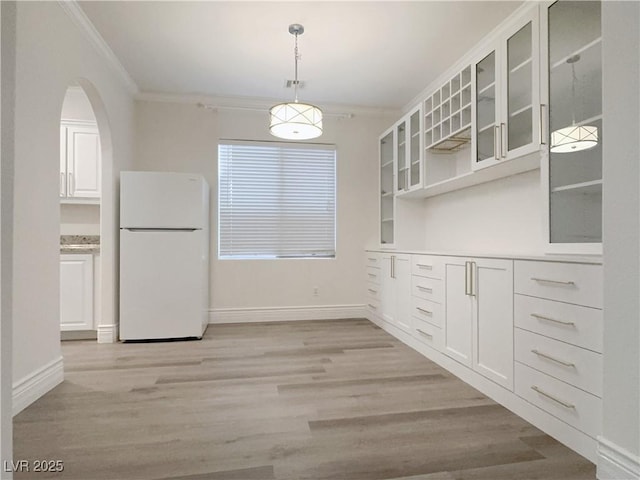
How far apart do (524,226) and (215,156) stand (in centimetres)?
338

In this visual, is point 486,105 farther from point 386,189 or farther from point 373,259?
point 373,259

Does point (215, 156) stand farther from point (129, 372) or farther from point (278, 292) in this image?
point (129, 372)

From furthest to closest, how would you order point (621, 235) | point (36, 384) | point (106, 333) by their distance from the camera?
point (106, 333)
point (36, 384)
point (621, 235)

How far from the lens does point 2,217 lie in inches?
36.6

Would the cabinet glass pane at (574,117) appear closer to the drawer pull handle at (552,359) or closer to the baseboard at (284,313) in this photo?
the drawer pull handle at (552,359)

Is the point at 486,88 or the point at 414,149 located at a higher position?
the point at 486,88

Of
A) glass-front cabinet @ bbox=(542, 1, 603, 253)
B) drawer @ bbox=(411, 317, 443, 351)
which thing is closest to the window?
drawer @ bbox=(411, 317, 443, 351)

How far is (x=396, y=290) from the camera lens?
138 inches

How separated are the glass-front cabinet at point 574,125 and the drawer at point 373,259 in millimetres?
2111

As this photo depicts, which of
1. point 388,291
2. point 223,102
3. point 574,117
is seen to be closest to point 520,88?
point 574,117

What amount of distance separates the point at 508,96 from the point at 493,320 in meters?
1.55

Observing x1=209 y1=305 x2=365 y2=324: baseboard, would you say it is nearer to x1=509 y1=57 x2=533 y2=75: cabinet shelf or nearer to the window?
the window

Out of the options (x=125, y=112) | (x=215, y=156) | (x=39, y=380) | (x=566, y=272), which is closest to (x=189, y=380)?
(x=39, y=380)

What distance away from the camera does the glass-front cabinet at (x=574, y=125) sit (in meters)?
1.79
